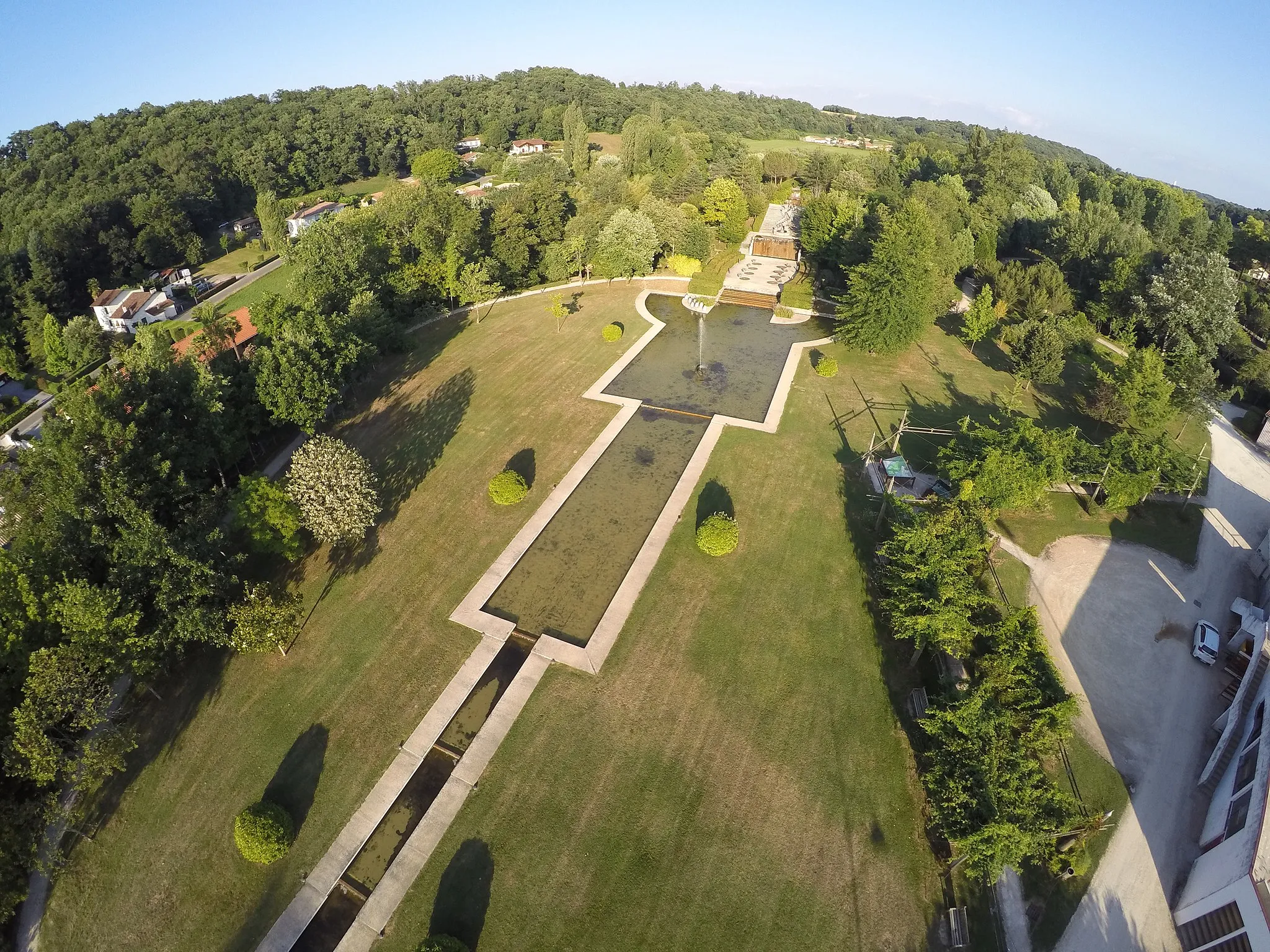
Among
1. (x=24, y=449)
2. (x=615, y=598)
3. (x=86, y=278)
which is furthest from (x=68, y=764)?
(x=86, y=278)

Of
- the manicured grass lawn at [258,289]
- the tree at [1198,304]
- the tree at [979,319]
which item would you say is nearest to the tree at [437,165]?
the manicured grass lawn at [258,289]

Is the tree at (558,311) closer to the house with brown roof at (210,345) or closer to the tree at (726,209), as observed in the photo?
the house with brown roof at (210,345)

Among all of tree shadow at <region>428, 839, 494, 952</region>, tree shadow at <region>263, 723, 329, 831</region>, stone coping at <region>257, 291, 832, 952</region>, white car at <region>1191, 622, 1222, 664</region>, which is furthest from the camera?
white car at <region>1191, 622, 1222, 664</region>

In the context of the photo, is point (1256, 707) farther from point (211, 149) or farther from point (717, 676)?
point (211, 149)

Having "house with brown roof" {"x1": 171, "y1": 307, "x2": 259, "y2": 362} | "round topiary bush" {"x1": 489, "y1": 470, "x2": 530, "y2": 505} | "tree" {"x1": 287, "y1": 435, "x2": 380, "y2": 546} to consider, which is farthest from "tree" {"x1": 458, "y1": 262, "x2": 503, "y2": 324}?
"tree" {"x1": 287, "y1": 435, "x2": 380, "y2": 546}

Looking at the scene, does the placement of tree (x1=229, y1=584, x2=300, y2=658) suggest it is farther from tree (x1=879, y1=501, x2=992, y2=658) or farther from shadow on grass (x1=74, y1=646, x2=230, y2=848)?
tree (x1=879, y1=501, x2=992, y2=658)
